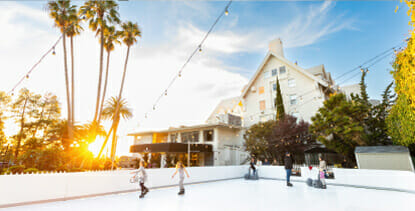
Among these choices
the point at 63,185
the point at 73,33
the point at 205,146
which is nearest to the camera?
the point at 63,185

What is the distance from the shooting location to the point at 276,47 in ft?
83.0

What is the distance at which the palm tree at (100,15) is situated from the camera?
15.0m

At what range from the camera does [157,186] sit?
385 inches

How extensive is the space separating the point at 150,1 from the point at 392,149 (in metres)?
14.8

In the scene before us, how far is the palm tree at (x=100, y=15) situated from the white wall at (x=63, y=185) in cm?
852

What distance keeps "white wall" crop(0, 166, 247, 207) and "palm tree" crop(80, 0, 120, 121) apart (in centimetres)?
852

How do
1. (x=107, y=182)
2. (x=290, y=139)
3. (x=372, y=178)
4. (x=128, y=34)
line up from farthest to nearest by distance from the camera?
1. (x=128, y=34)
2. (x=290, y=139)
3. (x=372, y=178)
4. (x=107, y=182)

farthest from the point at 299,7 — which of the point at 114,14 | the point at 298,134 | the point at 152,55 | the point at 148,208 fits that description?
the point at 114,14

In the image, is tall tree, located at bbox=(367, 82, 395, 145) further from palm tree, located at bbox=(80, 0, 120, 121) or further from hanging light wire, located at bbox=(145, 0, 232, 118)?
palm tree, located at bbox=(80, 0, 120, 121)

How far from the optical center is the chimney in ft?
81.9

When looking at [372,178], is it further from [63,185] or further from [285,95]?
[285,95]

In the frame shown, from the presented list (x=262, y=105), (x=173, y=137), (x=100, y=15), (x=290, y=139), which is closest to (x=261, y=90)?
(x=262, y=105)

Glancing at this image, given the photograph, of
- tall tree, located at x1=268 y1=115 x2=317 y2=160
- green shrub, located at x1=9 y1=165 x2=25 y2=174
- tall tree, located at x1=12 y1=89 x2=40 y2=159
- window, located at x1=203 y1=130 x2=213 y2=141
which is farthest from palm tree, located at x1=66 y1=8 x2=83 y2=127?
tall tree, located at x1=268 y1=115 x2=317 y2=160

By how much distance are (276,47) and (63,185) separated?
2571cm
